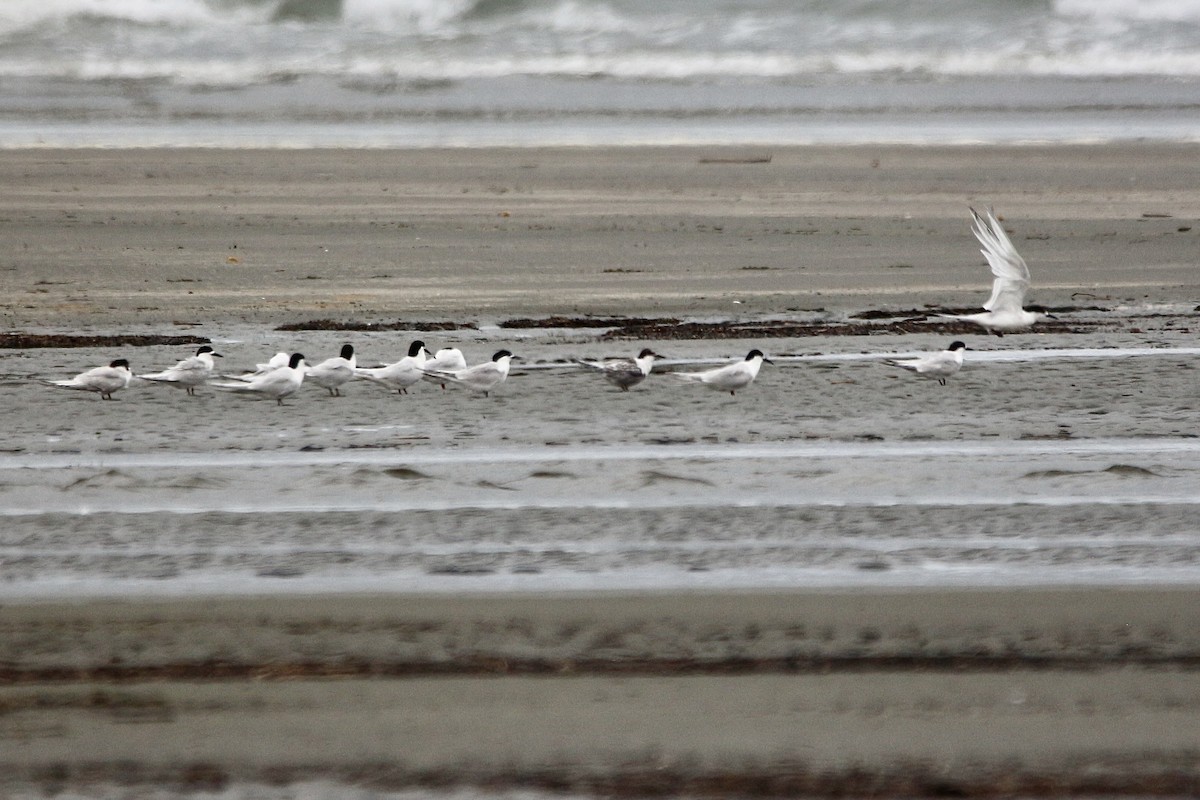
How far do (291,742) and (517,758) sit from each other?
1.89 feet

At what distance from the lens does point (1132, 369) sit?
362 inches

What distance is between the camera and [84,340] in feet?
34.5

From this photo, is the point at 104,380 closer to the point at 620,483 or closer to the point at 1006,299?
the point at 620,483

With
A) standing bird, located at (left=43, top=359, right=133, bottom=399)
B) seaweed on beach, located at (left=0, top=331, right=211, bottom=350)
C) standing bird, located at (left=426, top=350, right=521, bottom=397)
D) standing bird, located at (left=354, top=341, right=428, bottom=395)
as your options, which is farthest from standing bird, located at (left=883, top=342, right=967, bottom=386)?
seaweed on beach, located at (left=0, top=331, right=211, bottom=350)

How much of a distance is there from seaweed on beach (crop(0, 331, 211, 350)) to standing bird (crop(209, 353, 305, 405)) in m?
2.33

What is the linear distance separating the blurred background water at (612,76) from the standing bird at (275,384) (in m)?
14.3

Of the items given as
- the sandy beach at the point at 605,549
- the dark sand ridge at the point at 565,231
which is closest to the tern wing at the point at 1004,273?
the sandy beach at the point at 605,549

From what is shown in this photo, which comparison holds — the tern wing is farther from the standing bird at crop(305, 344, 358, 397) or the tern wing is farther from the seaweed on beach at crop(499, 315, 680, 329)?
the standing bird at crop(305, 344, 358, 397)

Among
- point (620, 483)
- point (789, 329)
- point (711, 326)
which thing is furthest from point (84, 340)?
point (620, 483)

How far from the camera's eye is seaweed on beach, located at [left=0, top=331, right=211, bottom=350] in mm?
10312

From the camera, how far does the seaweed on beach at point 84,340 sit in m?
10.3

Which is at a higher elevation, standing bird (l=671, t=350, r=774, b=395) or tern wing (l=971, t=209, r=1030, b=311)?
tern wing (l=971, t=209, r=1030, b=311)

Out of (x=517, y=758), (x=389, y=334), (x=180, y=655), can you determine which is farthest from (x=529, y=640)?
(x=389, y=334)

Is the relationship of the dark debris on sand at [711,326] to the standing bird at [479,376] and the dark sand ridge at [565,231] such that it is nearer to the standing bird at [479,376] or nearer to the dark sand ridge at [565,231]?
the dark sand ridge at [565,231]
